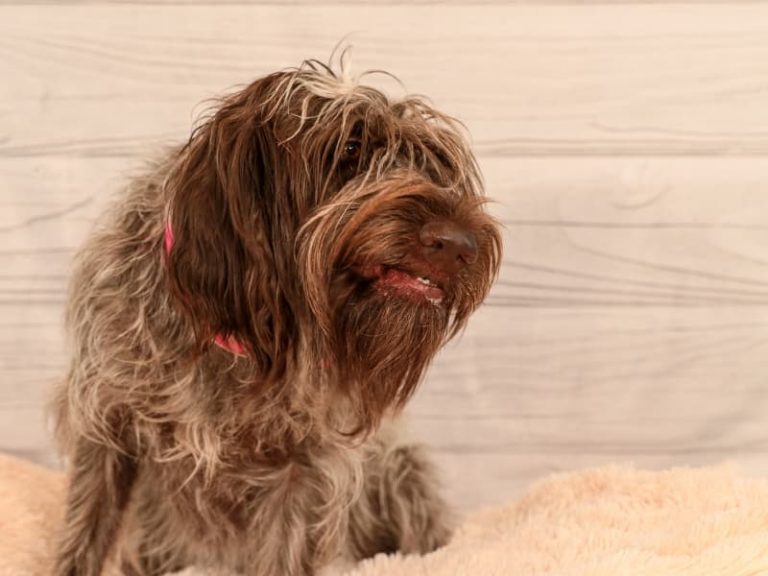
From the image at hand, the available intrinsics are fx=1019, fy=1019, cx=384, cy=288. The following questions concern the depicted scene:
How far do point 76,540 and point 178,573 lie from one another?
23 centimetres

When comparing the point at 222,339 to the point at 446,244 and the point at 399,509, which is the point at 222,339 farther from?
the point at 399,509

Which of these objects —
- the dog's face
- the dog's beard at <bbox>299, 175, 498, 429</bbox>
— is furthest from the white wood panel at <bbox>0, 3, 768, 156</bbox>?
the dog's beard at <bbox>299, 175, 498, 429</bbox>

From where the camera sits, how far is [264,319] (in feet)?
5.28

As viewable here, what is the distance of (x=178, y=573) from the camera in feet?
6.85

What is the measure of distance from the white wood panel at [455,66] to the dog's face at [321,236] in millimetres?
774

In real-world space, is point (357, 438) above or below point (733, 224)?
below

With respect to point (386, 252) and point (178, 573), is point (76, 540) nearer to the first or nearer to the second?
point (178, 573)

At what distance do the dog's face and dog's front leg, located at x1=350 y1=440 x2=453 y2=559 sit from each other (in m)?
0.57

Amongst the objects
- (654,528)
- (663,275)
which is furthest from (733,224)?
(654,528)

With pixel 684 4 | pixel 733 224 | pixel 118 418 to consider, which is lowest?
pixel 118 418

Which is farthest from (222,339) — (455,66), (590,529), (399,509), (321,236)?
(455,66)

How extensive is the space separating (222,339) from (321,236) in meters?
0.26

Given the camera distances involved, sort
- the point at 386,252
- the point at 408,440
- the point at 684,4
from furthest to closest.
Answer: the point at 684,4 < the point at 408,440 < the point at 386,252

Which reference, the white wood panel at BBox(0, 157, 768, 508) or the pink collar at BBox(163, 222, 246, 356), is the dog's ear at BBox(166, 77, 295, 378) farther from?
the white wood panel at BBox(0, 157, 768, 508)
